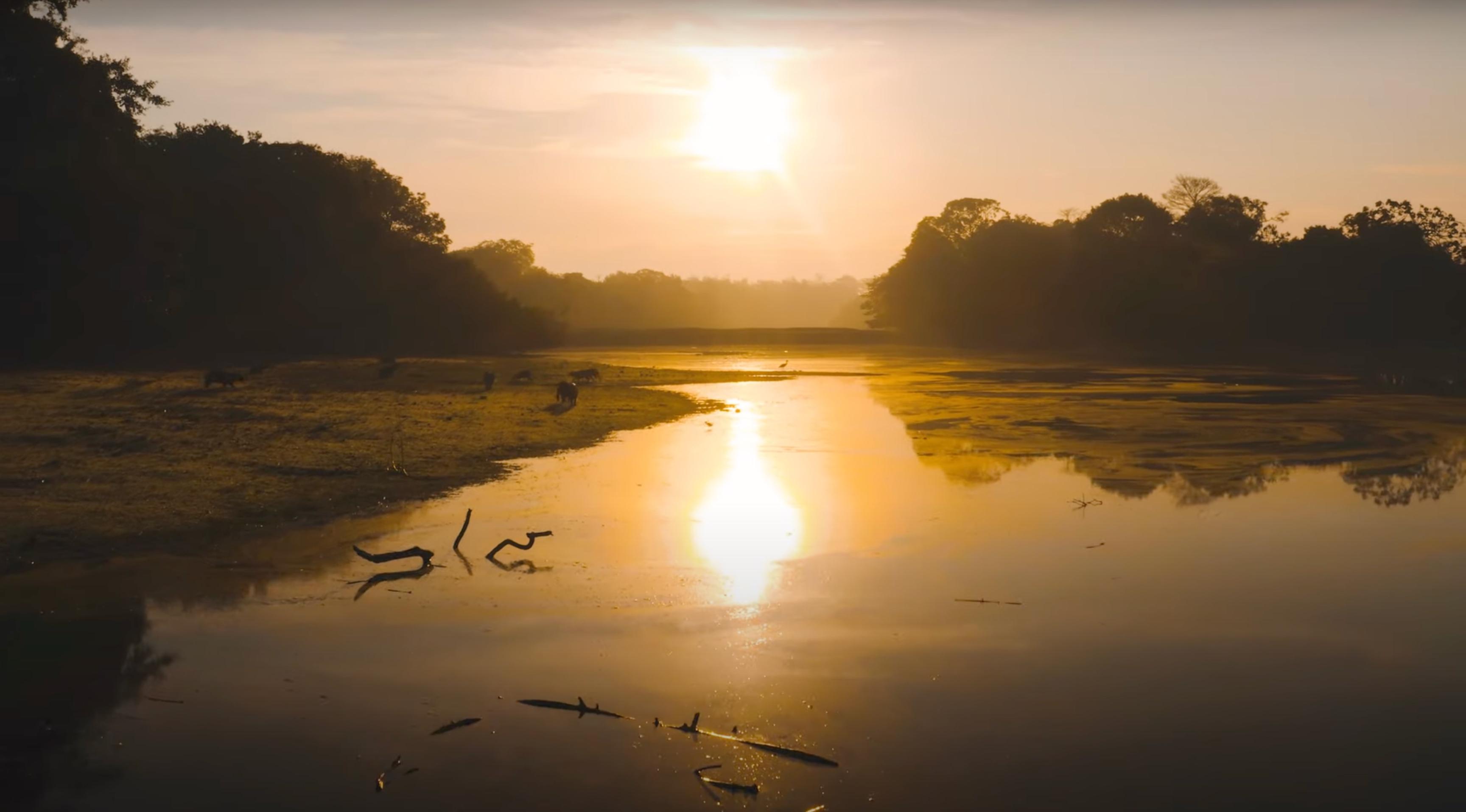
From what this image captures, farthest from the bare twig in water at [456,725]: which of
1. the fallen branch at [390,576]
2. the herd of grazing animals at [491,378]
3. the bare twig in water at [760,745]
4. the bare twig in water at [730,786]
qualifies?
the herd of grazing animals at [491,378]

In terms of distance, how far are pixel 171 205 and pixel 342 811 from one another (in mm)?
44597

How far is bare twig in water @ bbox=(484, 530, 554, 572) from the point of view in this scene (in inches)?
532

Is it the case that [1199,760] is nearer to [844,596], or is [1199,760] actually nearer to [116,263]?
[844,596]

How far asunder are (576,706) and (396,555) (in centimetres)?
504

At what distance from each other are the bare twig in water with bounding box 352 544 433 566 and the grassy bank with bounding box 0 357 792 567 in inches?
88.6

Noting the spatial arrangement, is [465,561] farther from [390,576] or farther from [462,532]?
[390,576]

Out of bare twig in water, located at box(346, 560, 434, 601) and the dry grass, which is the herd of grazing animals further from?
A: bare twig in water, located at box(346, 560, 434, 601)

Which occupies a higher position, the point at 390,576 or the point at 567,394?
the point at 567,394

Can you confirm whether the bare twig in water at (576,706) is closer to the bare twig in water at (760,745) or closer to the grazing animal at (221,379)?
the bare twig in water at (760,745)

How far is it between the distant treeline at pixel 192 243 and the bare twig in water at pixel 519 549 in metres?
32.3

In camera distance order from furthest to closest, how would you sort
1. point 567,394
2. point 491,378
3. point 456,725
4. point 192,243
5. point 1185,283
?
point 1185,283
point 192,243
point 491,378
point 567,394
point 456,725

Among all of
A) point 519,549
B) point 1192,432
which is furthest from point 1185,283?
point 519,549

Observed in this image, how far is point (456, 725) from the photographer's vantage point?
27.9ft

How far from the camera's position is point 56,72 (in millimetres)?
40844
